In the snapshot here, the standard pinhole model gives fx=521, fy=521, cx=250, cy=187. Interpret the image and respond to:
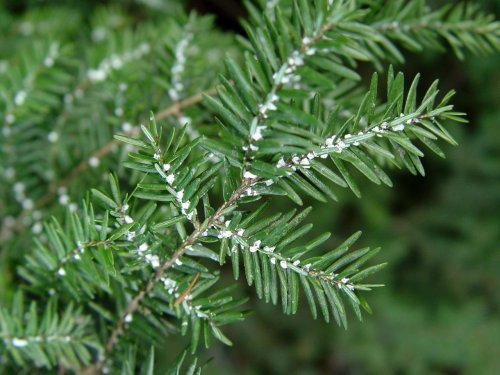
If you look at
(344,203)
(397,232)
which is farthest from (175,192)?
(397,232)

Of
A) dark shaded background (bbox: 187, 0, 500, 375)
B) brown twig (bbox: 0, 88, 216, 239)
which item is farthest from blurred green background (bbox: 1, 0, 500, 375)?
brown twig (bbox: 0, 88, 216, 239)

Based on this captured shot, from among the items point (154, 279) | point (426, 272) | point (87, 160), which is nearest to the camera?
point (154, 279)

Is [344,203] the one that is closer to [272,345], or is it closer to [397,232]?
[397,232]

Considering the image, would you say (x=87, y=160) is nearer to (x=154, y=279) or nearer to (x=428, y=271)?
(x=154, y=279)

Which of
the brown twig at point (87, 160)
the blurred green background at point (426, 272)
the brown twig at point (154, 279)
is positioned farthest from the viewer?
the blurred green background at point (426, 272)

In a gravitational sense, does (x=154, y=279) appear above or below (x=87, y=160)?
below

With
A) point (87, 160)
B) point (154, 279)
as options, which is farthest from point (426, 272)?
point (154, 279)

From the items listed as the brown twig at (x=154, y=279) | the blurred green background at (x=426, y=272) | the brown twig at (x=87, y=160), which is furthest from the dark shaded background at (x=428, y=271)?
the brown twig at (x=154, y=279)

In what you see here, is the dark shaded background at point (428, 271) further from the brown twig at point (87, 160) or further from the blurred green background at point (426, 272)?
the brown twig at point (87, 160)
